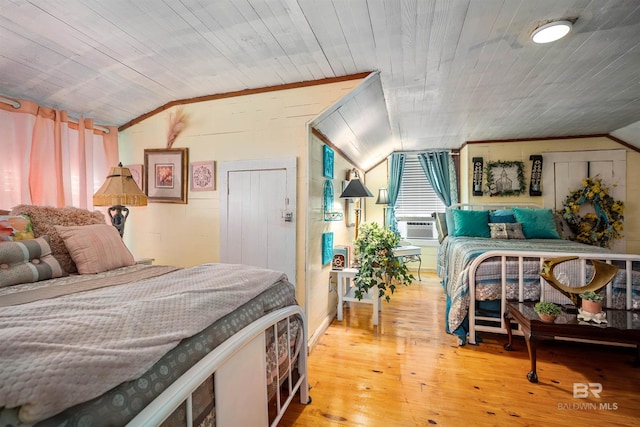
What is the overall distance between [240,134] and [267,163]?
1.34ft

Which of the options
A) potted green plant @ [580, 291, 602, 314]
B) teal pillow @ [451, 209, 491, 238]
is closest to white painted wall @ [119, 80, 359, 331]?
potted green plant @ [580, 291, 602, 314]

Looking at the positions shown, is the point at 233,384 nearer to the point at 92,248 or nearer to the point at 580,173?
the point at 92,248

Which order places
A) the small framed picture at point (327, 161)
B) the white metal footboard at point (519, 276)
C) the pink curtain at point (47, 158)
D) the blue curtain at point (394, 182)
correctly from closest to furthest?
the white metal footboard at point (519, 276), the pink curtain at point (47, 158), the small framed picture at point (327, 161), the blue curtain at point (394, 182)

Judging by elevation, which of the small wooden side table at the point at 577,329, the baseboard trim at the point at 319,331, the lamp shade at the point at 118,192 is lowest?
the baseboard trim at the point at 319,331

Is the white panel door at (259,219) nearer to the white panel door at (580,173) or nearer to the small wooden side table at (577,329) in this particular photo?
the small wooden side table at (577,329)

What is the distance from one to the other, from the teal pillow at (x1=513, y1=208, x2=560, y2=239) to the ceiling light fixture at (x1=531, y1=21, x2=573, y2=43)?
8.03ft

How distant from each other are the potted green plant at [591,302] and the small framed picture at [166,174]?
3.32 m

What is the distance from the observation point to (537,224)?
3625mm

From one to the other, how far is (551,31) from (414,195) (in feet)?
12.1

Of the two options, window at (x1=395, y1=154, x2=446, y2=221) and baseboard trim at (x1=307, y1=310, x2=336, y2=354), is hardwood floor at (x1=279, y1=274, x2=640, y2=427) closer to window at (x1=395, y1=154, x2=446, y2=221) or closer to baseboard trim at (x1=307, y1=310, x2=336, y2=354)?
baseboard trim at (x1=307, y1=310, x2=336, y2=354)

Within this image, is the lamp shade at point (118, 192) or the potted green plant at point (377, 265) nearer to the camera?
the lamp shade at point (118, 192)

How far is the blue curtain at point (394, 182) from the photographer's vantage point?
5.33m

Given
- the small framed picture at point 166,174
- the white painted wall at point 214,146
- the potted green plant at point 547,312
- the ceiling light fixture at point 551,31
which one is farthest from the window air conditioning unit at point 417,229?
the small framed picture at point 166,174

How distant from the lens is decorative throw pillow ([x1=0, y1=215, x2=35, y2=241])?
152cm
